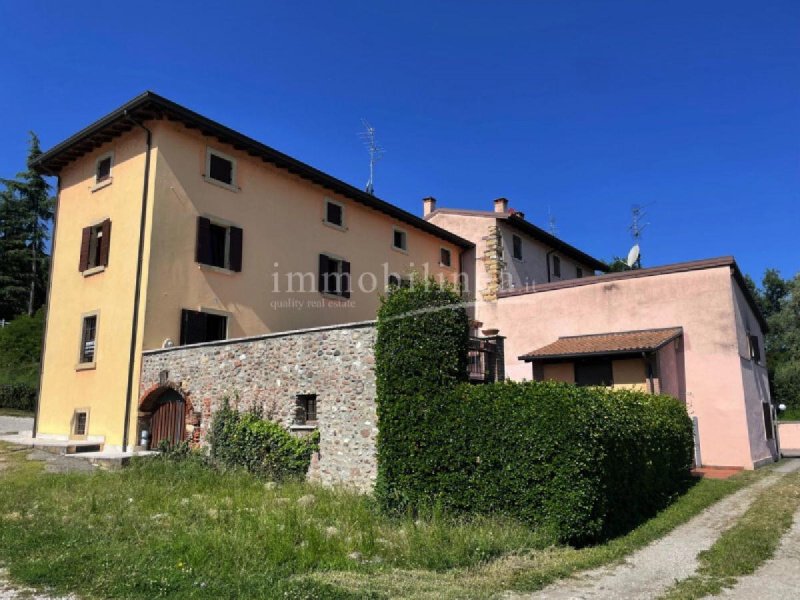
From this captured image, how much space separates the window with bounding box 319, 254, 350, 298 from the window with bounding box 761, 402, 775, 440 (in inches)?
→ 533

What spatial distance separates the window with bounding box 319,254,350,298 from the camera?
1798 cm

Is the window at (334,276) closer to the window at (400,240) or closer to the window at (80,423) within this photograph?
the window at (400,240)

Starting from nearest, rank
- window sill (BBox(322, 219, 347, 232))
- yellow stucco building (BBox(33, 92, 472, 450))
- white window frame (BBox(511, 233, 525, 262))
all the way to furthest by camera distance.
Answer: yellow stucco building (BBox(33, 92, 472, 450))
window sill (BBox(322, 219, 347, 232))
white window frame (BBox(511, 233, 525, 262))

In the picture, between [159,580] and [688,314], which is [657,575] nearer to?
[159,580]

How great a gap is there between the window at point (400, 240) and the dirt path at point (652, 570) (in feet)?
48.2

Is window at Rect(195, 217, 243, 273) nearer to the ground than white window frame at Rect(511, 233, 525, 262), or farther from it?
nearer to the ground

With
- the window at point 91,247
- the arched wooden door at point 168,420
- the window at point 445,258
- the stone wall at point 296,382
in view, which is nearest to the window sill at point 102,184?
the window at point 91,247

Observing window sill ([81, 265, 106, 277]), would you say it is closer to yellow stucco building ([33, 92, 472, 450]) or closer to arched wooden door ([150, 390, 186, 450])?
yellow stucco building ([33, 92, 472, 450])

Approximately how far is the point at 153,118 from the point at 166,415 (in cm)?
728

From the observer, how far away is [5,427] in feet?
60.1

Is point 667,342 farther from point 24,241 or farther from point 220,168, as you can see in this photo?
point 24,241

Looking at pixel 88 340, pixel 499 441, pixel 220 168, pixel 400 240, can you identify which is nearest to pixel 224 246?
pixel 220 168

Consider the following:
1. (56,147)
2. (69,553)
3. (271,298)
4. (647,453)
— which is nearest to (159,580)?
(69,553)

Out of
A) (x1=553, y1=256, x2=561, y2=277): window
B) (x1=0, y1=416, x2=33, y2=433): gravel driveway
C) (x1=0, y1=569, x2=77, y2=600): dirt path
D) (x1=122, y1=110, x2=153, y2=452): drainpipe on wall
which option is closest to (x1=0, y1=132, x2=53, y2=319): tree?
(x1=0, y1=416, x2=33, y2=433): gravel driveway
